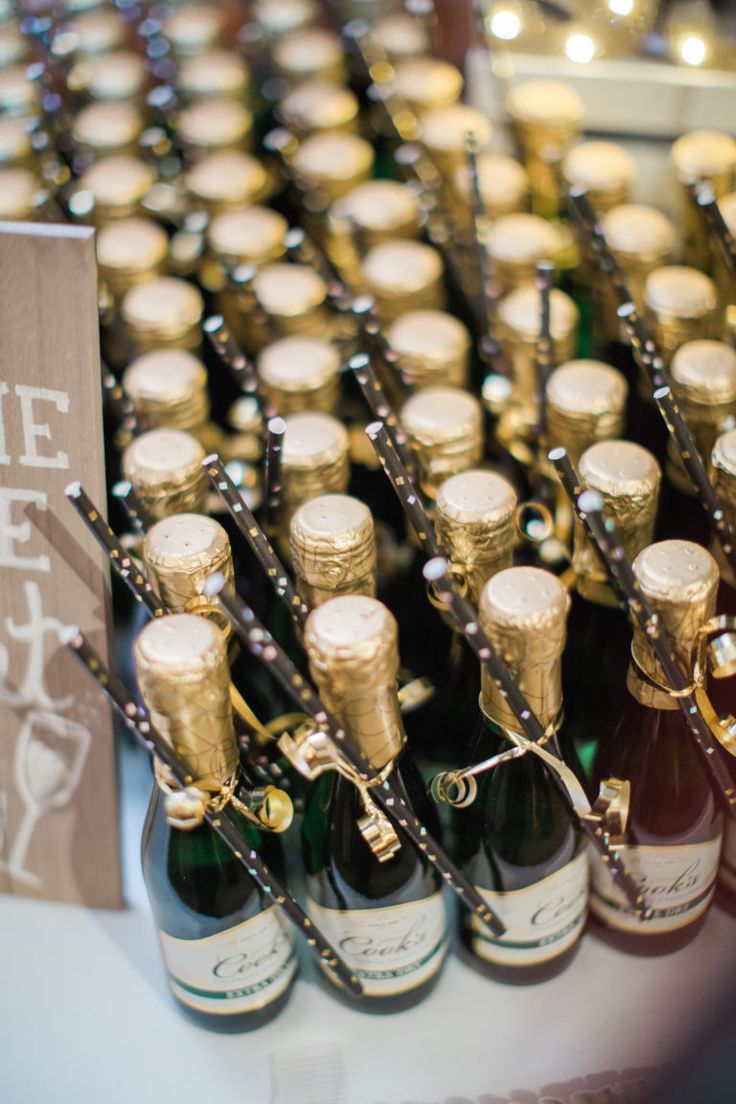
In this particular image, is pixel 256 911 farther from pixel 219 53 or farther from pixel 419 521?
pixel 219 53

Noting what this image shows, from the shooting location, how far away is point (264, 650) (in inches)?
19.4

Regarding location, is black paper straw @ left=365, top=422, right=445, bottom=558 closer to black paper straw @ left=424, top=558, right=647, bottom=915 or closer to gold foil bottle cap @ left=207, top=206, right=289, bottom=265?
black paper straw @ left=424, top=558, right=647, bottom=915

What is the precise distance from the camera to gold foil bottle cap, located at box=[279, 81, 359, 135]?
99 cm

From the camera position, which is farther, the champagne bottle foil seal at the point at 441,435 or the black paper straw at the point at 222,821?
the champagne bottle foil seal at the point at 441,435

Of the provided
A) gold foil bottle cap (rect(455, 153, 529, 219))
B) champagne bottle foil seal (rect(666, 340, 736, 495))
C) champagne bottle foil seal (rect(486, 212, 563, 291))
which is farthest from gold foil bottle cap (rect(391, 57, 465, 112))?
champagne bottle foil seal (rect(666, 340, 736, 495))

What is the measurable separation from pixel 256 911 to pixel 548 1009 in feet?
0.58

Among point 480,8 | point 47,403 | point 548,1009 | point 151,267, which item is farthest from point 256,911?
point 480,8

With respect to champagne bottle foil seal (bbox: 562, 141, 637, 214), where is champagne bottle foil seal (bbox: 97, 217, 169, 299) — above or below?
below

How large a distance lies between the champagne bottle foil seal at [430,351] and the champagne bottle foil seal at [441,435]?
0.06 meters

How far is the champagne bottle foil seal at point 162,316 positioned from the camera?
78cm

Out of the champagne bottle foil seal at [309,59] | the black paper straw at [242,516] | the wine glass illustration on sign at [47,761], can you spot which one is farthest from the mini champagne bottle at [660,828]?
the champagne bottle foil seal at [309,59]

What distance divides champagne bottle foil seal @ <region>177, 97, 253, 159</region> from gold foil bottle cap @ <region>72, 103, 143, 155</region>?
42mm

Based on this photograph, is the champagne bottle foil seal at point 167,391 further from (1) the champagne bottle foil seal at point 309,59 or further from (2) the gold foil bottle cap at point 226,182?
(1) the champagne bottle foil seal at point 309,59

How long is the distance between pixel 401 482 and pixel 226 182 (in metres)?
0.46
